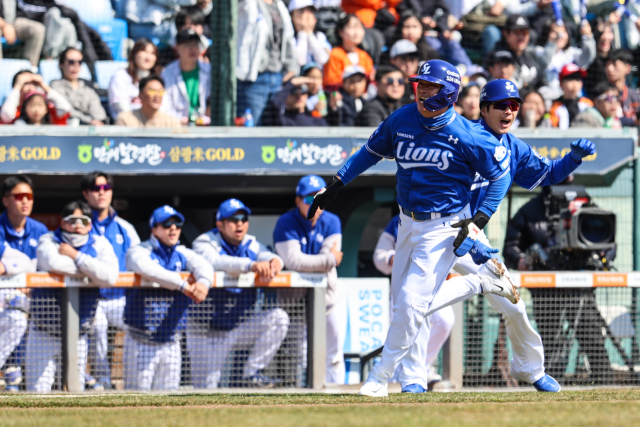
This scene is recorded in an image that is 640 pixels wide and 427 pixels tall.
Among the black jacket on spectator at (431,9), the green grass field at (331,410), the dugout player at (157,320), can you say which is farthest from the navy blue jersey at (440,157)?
the black jacket on spectator at (431,9)

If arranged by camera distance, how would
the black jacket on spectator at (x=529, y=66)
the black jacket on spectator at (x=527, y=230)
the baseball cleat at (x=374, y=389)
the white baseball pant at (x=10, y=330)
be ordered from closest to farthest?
1. the baseball cleat at (x=374, y=389)
2. the white baseball pant at (x=10, y=330)
3. the black jacket on spectator at (x=527, y=230)
4. the black jacket on spectator at (x=529, y=66)

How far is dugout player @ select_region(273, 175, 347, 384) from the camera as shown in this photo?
6.86 m

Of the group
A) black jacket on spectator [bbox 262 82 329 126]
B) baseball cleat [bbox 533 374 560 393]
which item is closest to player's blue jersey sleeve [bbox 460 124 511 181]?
baseball cleat [bbox 533 374 560 393]

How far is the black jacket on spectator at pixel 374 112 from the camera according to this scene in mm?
8406

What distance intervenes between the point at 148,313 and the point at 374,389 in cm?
210

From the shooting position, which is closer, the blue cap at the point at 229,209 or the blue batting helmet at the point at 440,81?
the blue batting helmet at the point at 440,81

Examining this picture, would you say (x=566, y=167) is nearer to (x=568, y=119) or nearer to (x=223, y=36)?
(x=223, y=36)

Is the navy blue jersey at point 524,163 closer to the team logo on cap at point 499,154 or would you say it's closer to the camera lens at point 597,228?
the team logo on cap at point 499,154

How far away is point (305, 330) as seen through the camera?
6.45 metres

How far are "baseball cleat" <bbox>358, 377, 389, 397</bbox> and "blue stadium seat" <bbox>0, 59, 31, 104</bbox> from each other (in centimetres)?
522

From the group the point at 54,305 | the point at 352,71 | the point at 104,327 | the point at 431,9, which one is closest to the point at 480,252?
the point at 104,327

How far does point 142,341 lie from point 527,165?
2.89 m

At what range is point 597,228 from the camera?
7.09m

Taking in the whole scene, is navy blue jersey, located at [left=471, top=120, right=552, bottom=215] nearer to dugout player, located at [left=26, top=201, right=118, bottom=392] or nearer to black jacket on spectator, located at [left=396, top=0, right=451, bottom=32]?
dugout player, located at [left=26, top=201, right=118, bottom=392]
